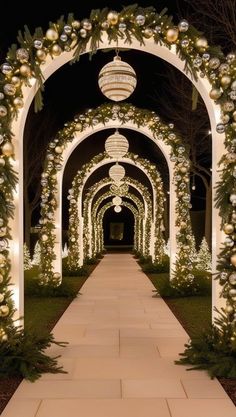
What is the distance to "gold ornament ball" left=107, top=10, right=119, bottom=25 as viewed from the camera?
5.05 m

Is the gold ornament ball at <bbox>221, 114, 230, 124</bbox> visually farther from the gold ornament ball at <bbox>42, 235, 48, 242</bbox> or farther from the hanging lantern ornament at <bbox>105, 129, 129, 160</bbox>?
the gold ornament ball at <bbox>42, 235, 48, 242</bbox>

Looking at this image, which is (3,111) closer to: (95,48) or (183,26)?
(95,48)

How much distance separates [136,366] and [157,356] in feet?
1.56

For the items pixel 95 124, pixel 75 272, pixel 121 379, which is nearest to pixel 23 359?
pixel 121 379

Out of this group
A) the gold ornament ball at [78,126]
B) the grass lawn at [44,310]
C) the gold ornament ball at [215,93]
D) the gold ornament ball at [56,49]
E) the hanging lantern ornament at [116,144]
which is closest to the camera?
the gold ornament ball at [215,93]

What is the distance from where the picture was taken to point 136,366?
5.04 m

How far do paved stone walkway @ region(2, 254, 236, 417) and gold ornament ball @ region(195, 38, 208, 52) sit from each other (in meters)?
3.25

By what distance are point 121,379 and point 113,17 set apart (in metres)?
3.55

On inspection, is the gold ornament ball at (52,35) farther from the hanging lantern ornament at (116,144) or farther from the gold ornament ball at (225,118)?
the hanging lantern ornament at (116,144)

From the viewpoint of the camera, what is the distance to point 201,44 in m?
5.09

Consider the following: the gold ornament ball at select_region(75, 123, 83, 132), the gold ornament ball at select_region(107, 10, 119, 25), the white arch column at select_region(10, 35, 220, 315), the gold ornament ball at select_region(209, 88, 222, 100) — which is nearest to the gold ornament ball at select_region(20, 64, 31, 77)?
the white arch column at select_region(10, 35, 220, 315)

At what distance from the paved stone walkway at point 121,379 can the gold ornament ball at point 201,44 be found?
3254mm

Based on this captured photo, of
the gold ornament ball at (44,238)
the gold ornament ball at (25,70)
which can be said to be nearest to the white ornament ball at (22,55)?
the gold ornament ball at (25,70)

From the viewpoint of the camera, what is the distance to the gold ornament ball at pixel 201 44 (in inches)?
200
